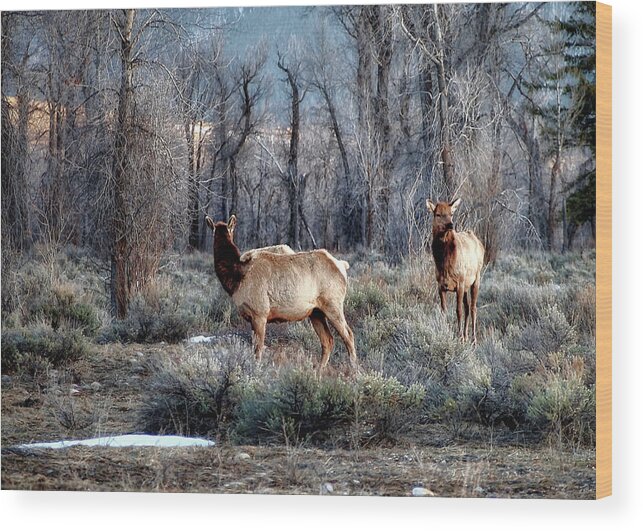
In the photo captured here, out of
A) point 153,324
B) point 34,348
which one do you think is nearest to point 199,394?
point 153,324

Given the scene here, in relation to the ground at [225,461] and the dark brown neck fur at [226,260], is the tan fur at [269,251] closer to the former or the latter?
the dark brown neck fur at [226,260]

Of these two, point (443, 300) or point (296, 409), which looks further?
point (443, 300)

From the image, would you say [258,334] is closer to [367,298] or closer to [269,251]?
[269,251]

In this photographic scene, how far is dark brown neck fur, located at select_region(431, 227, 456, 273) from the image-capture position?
11.5 m

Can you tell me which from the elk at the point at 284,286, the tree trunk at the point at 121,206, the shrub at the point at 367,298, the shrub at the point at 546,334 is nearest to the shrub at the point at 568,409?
the shrub at the point at 546,334

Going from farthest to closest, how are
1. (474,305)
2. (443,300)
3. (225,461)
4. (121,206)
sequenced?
1. (121,206)
2. (443,300)
3. (474,305)
4. (225,461)

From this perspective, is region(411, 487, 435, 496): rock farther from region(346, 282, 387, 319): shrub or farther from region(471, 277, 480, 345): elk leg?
region(346, 282, 387, 319): shrub

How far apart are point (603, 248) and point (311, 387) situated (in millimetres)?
2681

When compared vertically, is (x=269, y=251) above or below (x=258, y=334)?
above

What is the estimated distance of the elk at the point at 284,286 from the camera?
1148 centimetres

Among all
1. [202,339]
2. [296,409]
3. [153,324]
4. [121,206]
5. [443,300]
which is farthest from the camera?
[121,206]

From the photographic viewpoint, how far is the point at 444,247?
11.5 meters

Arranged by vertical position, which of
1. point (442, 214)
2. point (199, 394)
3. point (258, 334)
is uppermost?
point (442, 214)

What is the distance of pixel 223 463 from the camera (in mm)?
11000
